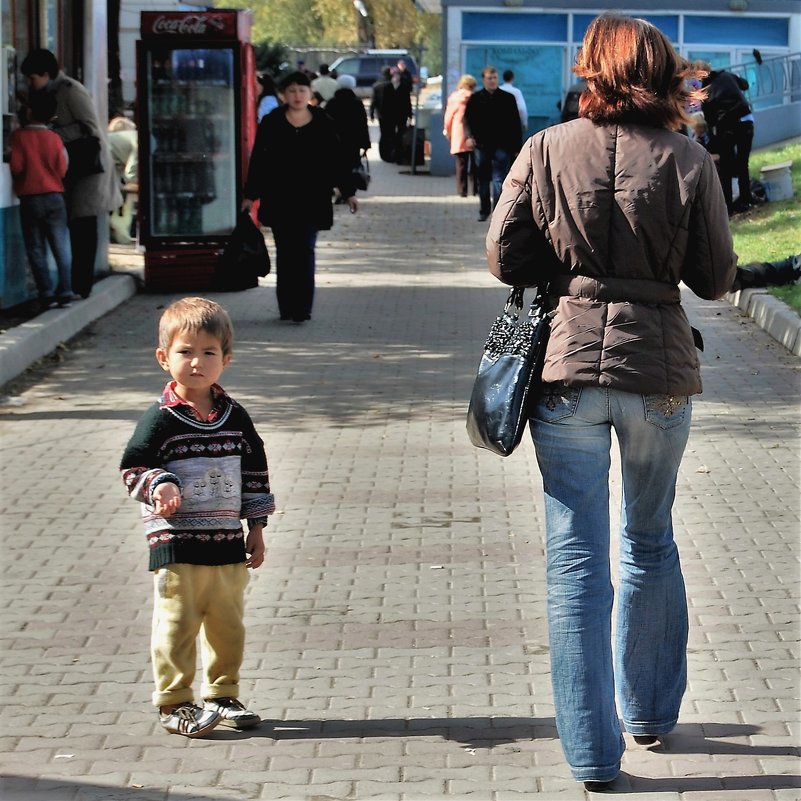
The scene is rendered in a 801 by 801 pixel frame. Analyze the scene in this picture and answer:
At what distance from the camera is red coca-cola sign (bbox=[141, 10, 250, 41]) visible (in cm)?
1378

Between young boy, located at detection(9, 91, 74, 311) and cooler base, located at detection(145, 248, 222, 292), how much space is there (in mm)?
2164

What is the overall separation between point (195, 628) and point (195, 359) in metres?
0.76

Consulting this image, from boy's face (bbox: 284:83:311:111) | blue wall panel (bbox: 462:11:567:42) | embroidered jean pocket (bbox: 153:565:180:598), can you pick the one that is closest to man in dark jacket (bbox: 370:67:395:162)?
blue wall panel (bbox: 462:11:567:42)

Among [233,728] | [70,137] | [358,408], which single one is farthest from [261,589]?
[70,137]

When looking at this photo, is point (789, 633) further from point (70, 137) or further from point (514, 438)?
point (70, 137)

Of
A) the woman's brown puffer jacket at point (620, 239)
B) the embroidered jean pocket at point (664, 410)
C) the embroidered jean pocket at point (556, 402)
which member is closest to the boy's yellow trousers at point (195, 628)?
the embroidered jean pocket at point (556, 402)

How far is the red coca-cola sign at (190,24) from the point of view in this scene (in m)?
13.8

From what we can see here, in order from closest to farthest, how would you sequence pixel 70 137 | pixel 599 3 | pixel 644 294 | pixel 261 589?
pixel 644 294 < pixel 261 589 < pixel 70 137 < pixel 599 3

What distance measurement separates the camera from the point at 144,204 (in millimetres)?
14023

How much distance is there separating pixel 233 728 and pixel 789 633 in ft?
6.42

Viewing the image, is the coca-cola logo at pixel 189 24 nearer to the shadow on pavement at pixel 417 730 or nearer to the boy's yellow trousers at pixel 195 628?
the boy's yellow trousers at pixel 195 628

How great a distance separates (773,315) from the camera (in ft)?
38.2

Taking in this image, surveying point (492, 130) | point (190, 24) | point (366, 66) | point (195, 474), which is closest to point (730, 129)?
point (492, 130)

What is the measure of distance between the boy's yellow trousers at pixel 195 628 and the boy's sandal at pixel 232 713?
17 mm
